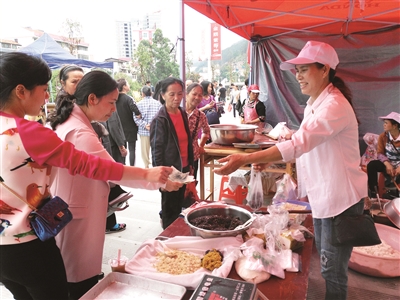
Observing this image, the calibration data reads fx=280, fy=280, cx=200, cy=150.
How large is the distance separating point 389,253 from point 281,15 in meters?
3.44

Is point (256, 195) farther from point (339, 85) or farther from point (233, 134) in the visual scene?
point (233, 134)

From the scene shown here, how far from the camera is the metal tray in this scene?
1.10m

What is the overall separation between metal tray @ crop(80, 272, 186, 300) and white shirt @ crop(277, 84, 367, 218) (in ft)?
2.74

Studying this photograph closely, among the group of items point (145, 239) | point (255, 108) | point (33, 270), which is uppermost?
point (255, 108)

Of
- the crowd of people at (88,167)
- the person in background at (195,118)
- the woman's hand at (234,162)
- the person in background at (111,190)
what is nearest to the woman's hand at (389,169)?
the person in background at (195,118)

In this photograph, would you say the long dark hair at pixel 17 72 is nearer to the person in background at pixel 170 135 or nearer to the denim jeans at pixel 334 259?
the denim jeans at pixel 334 259

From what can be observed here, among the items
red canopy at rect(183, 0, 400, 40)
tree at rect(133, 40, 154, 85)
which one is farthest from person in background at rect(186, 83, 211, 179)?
tree at rect(133, 40, 154, 85)

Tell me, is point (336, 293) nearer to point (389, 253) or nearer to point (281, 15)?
point (389, 253)

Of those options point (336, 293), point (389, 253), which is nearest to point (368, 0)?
point (389, 253)

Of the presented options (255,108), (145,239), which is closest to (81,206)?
(145,239)

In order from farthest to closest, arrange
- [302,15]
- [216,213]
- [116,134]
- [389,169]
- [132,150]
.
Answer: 1. [132,150]
2. [116,134]
3. [302,15]
4. [389,169]
5. [216,213]

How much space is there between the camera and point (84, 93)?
1.53 meters

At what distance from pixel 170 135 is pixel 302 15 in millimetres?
2782

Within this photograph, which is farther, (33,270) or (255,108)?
(255,108)
